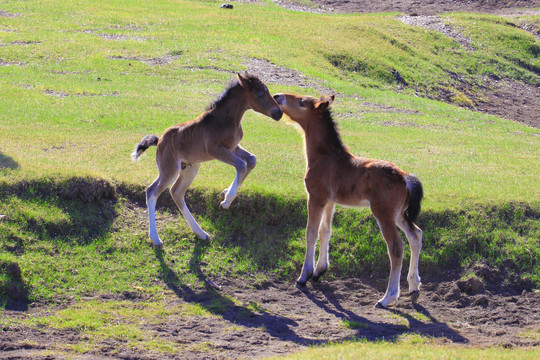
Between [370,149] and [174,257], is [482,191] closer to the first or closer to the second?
[370,149]

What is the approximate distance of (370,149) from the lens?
17906 mm

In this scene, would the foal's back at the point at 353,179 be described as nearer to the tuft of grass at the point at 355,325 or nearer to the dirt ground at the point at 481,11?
the tuft of grass at the point at 355,325

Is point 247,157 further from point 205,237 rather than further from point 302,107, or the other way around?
point 205,237

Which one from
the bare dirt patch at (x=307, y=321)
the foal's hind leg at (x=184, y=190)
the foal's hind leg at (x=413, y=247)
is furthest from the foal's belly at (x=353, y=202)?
the foal's hind leg at (x=184, y=190)

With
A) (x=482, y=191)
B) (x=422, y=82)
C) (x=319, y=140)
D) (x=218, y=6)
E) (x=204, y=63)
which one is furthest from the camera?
(x=218, y=6)

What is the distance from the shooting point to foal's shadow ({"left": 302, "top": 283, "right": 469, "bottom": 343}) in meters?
9.05

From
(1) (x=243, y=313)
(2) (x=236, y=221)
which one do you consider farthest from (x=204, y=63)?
(1) (x=243, y=313)

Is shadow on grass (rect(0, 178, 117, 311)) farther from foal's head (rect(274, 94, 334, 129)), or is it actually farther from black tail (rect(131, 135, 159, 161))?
foal's head (rect(274, 94, 334, 129))

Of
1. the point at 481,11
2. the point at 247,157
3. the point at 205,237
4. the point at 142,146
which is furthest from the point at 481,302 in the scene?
the point at 481,11

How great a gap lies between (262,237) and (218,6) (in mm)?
34536

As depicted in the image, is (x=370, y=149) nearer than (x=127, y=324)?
No

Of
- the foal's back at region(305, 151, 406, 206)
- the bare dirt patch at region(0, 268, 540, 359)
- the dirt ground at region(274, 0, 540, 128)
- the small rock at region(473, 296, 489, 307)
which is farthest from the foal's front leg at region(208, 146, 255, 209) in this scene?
the dirt ground at region(274, 0, 540, 128)

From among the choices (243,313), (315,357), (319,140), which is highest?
(319,140)

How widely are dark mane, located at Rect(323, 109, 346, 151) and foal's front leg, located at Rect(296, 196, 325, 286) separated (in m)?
1.06
